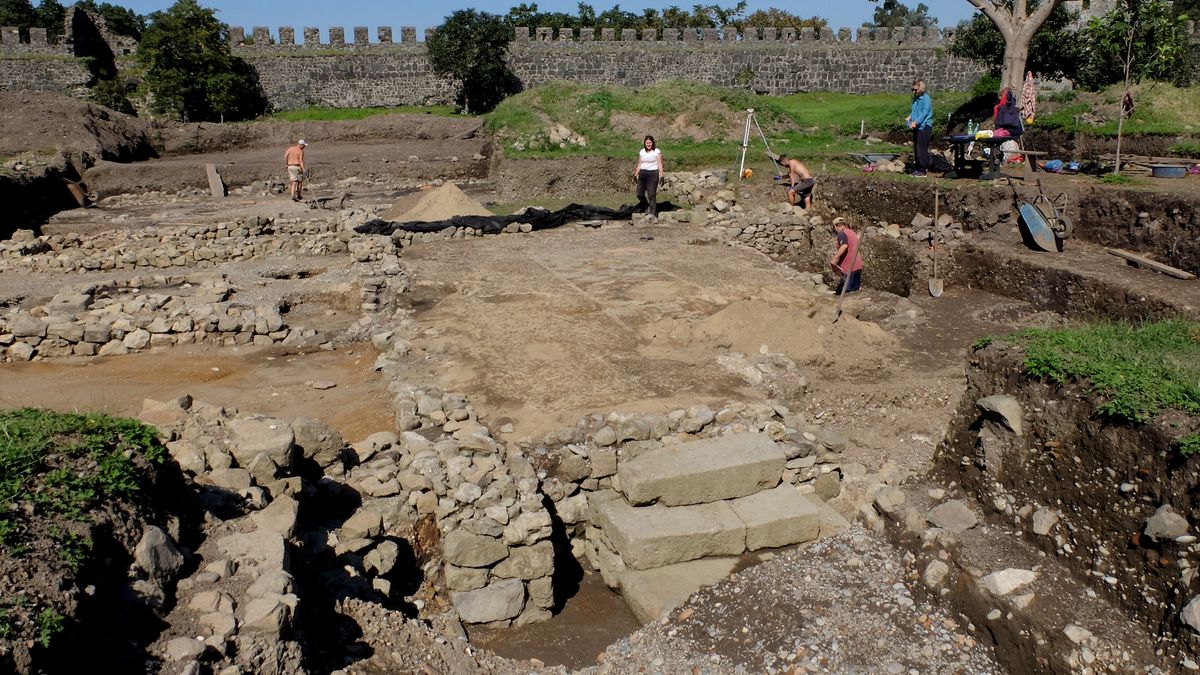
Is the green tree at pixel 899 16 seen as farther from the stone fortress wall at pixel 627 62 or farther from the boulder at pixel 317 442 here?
the boulder at pixel 317 442

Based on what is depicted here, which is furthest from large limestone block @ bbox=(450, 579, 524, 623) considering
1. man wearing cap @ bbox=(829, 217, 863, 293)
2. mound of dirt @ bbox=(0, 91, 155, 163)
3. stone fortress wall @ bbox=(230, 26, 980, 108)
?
stone fortress wall @ bbox=(230, 26, 980, 108)

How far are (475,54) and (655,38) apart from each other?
753 cm

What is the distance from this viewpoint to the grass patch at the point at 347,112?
29.0 m

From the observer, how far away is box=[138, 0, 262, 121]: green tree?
26828 millimetres

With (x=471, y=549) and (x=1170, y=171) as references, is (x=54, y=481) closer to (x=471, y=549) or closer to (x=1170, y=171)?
(x=471, y=549)

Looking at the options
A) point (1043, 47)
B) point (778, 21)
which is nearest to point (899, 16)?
point (778, 21)

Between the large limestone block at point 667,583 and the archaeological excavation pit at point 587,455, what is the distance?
0.02 meters

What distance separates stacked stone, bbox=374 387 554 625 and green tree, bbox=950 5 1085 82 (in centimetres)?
2258

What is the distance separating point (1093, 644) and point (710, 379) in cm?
408

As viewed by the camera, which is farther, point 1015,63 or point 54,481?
point 1015,63

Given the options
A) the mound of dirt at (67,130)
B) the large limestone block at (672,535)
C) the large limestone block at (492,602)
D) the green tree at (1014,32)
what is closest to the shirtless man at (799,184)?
the green tree at (1014,32)

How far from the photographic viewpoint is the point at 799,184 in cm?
1566

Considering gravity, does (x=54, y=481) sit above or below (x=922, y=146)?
below

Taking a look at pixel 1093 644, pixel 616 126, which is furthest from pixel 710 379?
pixel 616 126
